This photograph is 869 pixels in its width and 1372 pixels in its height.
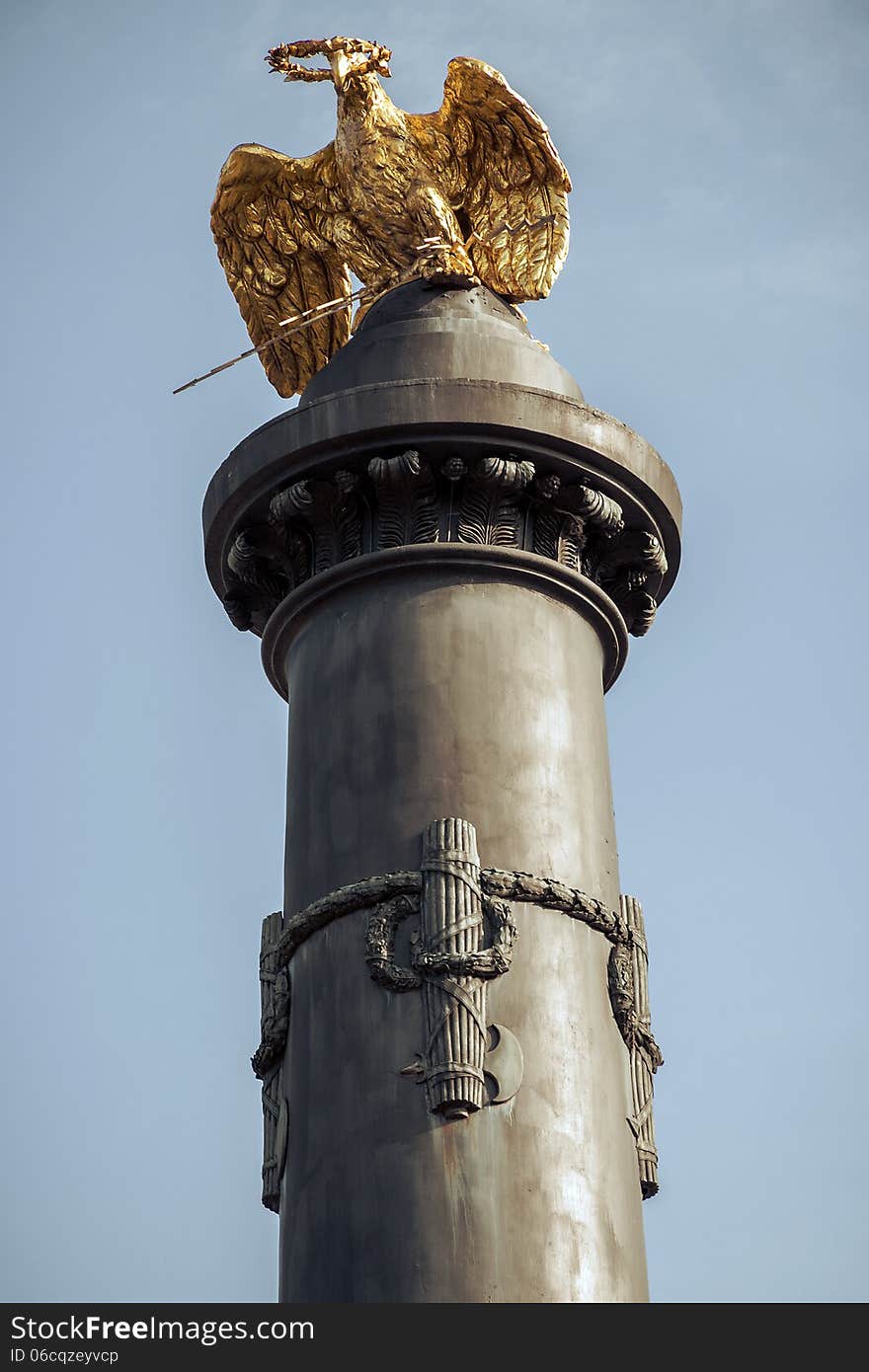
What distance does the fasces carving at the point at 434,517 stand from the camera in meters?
16.9

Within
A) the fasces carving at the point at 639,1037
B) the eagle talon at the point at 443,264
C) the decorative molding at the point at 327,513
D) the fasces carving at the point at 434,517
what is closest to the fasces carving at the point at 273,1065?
the fasces carving at the point at 639,1037

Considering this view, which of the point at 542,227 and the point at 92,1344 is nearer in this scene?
the point at 92,1344

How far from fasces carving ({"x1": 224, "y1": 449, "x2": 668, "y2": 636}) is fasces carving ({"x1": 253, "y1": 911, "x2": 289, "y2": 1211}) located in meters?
2.85

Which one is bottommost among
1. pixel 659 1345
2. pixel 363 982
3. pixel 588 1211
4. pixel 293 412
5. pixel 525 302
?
pixel 659 1345

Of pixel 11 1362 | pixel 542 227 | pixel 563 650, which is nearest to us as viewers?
pixel 11 1362

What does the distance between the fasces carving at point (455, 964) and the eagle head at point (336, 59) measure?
290 inches

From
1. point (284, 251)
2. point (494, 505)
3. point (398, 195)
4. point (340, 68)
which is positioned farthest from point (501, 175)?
point (494, 505)

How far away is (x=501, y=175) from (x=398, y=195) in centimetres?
88

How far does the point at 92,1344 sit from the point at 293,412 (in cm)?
681

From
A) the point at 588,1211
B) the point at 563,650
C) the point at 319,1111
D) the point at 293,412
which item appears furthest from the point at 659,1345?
the point at 293,412

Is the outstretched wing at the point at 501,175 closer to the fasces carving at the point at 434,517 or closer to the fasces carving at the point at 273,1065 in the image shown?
the fasces carving at the point at 434,517

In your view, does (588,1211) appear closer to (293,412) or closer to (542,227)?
(293,412)

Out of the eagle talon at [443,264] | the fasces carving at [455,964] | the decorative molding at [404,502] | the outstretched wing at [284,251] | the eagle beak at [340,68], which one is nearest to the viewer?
the fasces carving at [455,964]

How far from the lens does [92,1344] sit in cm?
1379
